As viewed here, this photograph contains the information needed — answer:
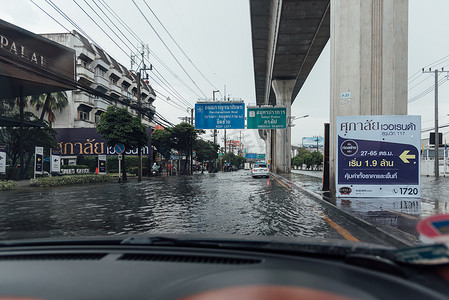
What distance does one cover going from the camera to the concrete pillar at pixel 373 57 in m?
10.4

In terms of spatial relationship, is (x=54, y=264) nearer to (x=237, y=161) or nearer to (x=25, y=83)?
(x=25, y=83)

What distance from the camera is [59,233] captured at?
225 inches

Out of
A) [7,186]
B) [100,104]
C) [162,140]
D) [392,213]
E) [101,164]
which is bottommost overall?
[7,186]

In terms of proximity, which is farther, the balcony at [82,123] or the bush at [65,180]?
the balcony at [82,123]

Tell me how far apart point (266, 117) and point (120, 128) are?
36.7 feet

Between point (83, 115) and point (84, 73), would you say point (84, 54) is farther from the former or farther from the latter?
point (83, 115)

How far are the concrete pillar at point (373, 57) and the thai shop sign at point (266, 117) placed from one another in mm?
14654

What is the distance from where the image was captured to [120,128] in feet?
76.0

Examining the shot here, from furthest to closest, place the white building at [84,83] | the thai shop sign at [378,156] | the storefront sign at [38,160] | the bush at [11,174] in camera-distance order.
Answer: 1. the white building at [84,83]
2. the bush at [11,174]
3. the storefront sign at [38,160]
4. the thai shop sign at [378,156]

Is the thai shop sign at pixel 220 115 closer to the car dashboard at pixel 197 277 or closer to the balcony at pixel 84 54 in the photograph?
the car dashboard at pixel 197 277

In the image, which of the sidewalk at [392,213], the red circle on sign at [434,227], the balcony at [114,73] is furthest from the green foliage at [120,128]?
the balcony at [114,73]

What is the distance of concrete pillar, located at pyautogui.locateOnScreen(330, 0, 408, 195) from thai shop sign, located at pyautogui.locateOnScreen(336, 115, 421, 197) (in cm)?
137

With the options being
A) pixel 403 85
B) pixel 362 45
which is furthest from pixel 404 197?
pixel 362 45

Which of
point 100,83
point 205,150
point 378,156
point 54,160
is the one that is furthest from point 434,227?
point 205,150
